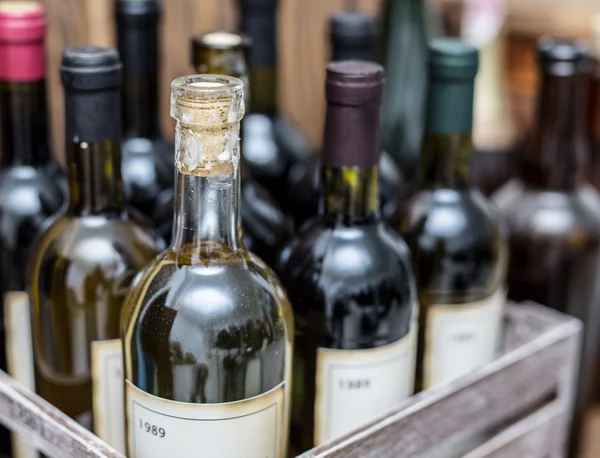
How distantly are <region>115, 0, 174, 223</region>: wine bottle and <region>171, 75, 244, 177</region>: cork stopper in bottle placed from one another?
0.25 meters

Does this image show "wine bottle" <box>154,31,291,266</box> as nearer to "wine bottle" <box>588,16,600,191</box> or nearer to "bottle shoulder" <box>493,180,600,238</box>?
"bottle shoulder" <box>493,180,600,238</box>

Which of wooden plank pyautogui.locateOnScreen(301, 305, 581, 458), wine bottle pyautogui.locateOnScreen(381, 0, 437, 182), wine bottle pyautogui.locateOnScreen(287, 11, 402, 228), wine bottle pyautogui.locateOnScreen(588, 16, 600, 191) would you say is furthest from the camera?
wine bottle pyautogui.locateOnScreen(588, 16, 600, 191)

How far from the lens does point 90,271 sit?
2.06ft

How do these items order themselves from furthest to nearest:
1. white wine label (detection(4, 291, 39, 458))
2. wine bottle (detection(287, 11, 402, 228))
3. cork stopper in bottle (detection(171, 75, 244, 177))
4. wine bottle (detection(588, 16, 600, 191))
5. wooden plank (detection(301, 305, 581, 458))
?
1. wine bottle (detection(588, 16, 600, 191))
2. wine bottle (detection(287, 11, 402, 228))
3. white wine label (detection(4, 291, 39, 458))
4. wooden plank (detection(301, 305, 581, 458))
5. cork stopper in bottle (detection(171, 75, 244, 177))

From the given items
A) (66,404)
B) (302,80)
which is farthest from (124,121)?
(302,80)

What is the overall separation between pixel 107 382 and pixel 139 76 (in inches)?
11.6

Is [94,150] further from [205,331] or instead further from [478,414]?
[478,414]

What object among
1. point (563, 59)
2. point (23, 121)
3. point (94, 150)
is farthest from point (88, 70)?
point (563, 59)

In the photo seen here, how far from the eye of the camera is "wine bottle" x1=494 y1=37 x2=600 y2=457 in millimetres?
922

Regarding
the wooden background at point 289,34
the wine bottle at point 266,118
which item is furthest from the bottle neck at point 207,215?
the wooden background at point 289,34

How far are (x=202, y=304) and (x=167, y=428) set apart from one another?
0.08 metres

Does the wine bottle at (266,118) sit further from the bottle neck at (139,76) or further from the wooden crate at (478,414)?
the wooden crate at (478,414)

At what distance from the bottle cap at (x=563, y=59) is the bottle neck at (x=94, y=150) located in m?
0.48

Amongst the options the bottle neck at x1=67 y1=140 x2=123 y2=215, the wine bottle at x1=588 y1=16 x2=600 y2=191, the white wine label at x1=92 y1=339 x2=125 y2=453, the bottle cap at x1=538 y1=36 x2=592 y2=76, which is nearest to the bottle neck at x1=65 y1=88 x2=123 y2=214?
the bottle neck at x1=67 y1=140 x2=123 y2=215
